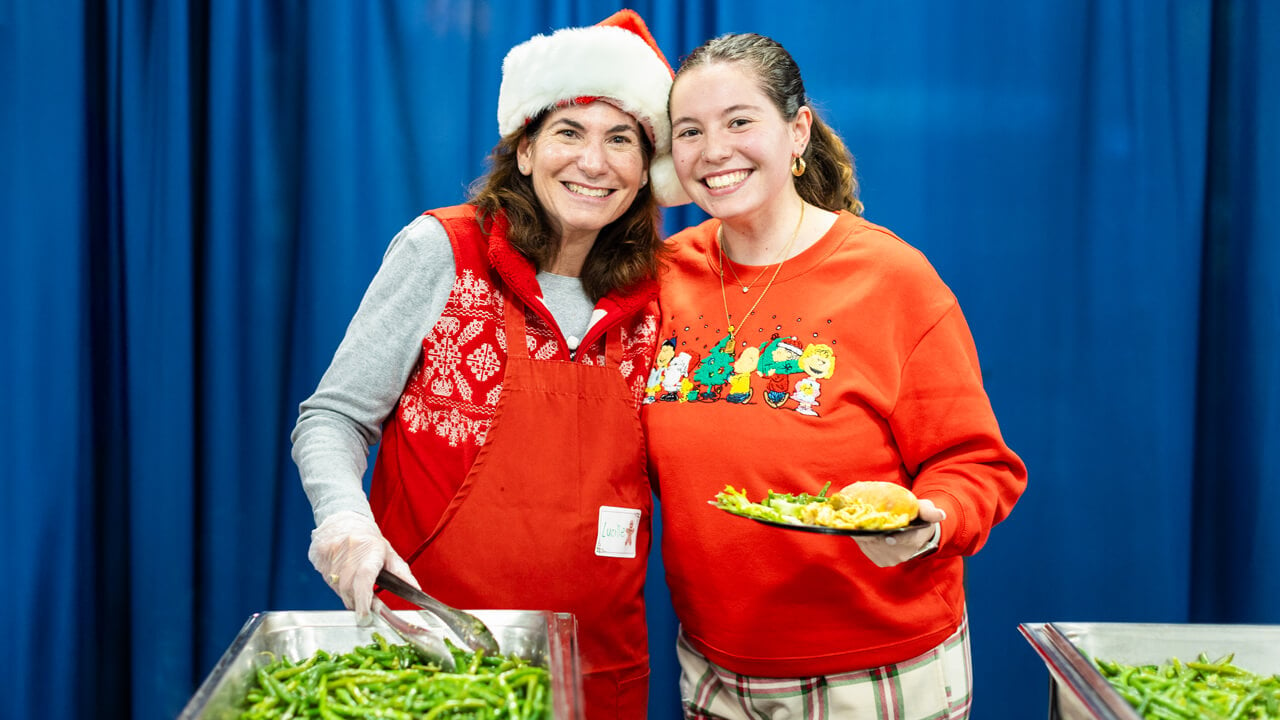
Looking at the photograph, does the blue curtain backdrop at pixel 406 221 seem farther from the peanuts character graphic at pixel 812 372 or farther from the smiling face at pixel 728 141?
the peanuts character graphic at pixel 812 372

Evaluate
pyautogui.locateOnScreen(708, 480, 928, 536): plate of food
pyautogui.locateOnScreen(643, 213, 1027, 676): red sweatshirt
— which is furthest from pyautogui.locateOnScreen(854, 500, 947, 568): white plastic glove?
pyautogui.locateOnScreen(643, 213, 1027, 676): red sweatshirt

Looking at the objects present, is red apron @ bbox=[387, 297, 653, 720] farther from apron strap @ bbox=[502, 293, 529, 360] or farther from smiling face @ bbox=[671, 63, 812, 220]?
smiling face @ bbox=[671, 63, 812, 220]

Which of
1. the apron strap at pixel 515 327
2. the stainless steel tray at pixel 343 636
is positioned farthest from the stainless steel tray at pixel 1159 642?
the apron strap at pixel 515 327

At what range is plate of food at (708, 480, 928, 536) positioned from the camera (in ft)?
5.03

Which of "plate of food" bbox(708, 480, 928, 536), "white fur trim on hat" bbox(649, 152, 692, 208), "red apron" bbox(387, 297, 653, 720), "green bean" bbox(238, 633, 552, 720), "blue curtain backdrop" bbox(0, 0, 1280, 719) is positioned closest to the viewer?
"green bean" bbox(238, 633, 552, 720)

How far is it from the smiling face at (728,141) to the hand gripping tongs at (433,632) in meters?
0.91

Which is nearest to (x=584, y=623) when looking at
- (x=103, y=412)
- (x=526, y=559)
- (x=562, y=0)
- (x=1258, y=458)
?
(x=526, y=559)

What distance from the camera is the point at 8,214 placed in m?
2.57

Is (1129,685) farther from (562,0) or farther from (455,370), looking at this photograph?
(562,0)

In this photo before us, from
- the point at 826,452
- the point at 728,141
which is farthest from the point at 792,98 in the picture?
the point at 826,452

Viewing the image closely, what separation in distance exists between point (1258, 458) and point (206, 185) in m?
3.27

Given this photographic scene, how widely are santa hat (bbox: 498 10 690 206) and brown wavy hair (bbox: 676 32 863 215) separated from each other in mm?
80

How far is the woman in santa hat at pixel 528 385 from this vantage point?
6.09 ft

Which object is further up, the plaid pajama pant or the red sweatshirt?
the red sweatshirt
